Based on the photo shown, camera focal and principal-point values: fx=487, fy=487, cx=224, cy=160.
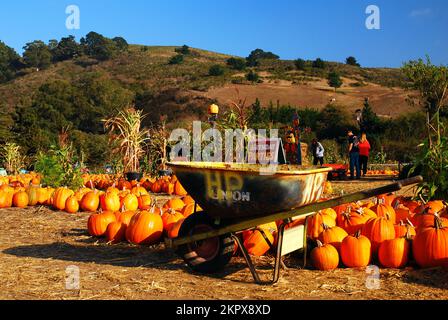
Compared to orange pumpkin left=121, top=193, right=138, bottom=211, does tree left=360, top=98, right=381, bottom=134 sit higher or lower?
higher

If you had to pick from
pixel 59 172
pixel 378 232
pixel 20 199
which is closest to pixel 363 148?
pixel 59 172

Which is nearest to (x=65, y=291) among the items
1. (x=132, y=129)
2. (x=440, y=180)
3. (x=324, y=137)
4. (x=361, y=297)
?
(x=361, y=297)

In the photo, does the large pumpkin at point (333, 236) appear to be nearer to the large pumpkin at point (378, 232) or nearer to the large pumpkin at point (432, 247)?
the large pumpkin at point (378, 232)

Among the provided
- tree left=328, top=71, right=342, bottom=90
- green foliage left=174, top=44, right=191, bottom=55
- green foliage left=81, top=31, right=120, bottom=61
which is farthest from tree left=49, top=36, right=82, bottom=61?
tree left=328, top=71, right=342, bottom=90

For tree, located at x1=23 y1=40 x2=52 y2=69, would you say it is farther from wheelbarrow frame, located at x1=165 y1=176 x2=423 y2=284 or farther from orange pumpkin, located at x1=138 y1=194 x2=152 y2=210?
wheelbarrow frame, located at x1=165 y1=176 x2=423 y2=284

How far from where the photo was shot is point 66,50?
9550 cm

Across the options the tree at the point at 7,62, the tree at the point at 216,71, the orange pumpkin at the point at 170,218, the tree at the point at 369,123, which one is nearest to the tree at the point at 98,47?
the tree at the point at 7,62

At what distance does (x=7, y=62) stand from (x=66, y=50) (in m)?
11.3

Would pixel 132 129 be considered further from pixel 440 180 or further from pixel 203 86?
pixel 203 86

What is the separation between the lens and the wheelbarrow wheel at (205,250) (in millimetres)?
3852

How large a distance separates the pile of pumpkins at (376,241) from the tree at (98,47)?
9143cm

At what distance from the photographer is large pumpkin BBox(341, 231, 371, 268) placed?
12.8 ft

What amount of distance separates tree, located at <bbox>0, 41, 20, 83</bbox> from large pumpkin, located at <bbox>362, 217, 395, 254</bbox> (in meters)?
88.4

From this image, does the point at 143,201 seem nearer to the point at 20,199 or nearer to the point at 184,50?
the point at 20,199
